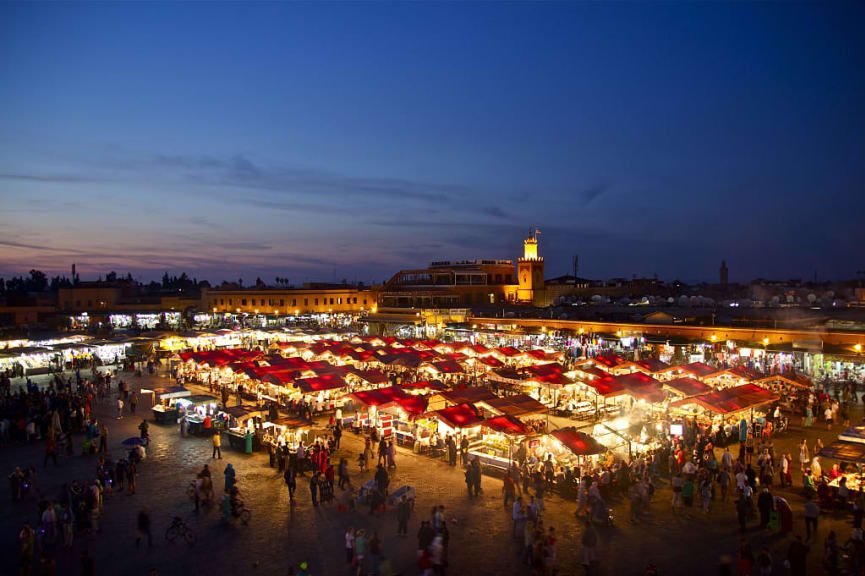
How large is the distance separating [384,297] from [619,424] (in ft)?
164

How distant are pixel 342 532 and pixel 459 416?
511 centimetres

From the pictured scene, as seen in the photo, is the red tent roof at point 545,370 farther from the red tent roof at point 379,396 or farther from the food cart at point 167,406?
the food cart at point 167,406

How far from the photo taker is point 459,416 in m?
14.6

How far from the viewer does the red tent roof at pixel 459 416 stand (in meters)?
14.3

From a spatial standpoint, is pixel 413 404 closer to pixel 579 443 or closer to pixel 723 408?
pixel 579 443

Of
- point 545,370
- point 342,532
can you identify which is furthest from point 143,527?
point 545,370

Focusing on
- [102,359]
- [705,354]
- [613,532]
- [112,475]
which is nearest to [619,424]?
[613,532]

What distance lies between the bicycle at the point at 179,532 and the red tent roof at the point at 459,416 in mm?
6541

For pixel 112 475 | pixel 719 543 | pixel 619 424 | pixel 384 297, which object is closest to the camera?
pixel 719 543

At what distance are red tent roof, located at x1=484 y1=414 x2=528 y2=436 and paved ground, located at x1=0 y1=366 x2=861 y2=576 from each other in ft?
4.04

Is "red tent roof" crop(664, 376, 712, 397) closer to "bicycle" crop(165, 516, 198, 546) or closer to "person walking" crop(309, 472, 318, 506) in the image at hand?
"person walking" crop(309, 472, 318, 506)

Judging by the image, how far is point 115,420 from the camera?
1916cm

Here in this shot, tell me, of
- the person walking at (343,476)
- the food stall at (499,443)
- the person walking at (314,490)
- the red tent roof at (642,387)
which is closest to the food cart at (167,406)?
the person walking at (343,476)

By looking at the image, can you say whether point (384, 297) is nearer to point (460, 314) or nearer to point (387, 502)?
point (460, 314)
